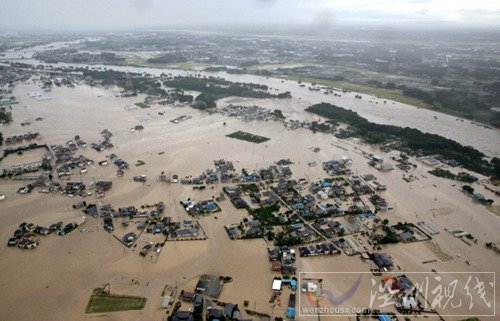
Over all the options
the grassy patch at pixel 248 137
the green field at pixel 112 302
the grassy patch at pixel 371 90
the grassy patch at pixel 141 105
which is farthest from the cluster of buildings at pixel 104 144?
the grassy patch at pixel 371 90

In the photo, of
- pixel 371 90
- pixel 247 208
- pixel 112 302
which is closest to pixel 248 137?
pixel 247 208

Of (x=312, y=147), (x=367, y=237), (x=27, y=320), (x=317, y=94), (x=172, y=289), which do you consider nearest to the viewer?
(x=27, y=320)

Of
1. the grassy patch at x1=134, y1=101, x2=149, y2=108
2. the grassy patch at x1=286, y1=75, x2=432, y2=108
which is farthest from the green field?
the grassy patch at x1=286, y1=75, x2=432, y2=108

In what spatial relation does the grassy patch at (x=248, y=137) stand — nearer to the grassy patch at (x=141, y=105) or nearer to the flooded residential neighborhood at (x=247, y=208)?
the flooded residential neighborhood at (x=247, y=208)

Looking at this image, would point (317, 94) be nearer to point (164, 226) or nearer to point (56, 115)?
point (56, 115)

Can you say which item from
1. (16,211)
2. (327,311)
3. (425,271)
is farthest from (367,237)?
(16,211)

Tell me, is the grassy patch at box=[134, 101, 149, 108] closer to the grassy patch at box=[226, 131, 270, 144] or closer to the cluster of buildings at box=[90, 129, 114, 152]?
the cluster of buildings at box=[90, 129, 114, 152]

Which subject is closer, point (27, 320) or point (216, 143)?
point (27, 320)
